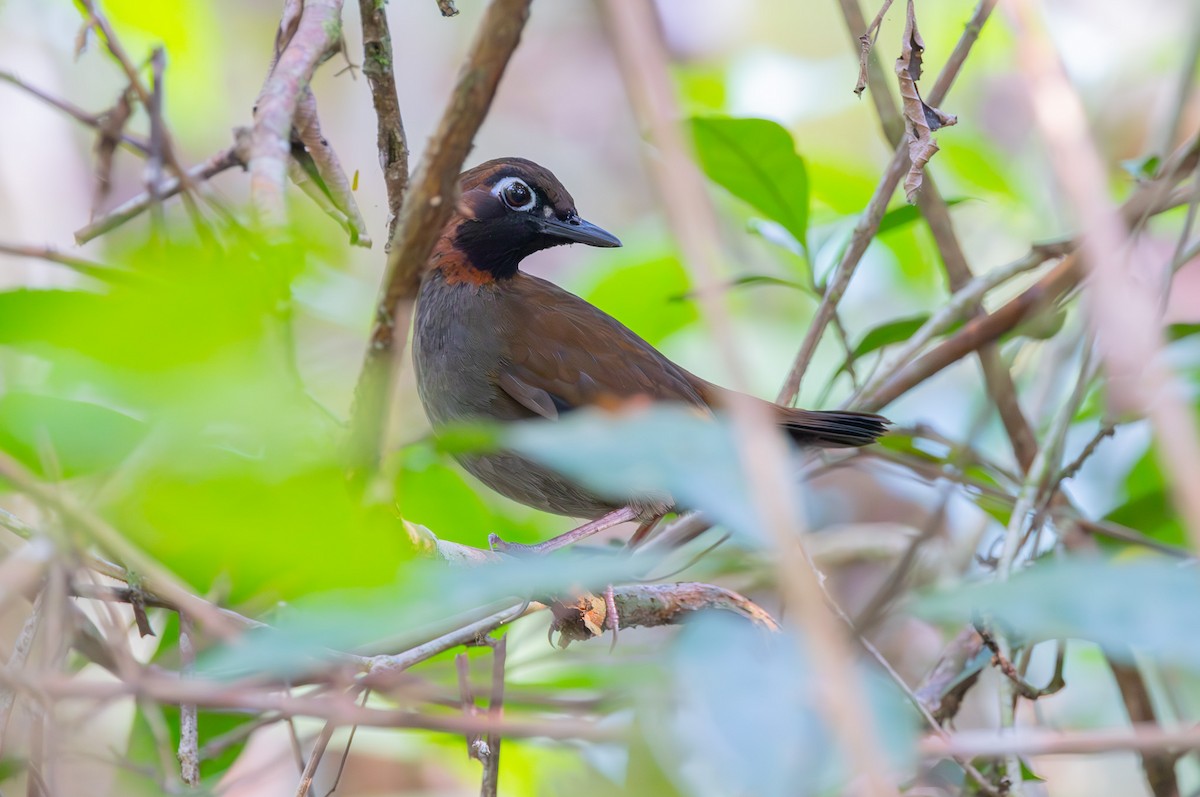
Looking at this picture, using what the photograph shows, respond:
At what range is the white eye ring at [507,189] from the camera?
3266 mm

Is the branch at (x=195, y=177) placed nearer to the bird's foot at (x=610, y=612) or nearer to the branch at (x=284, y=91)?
the branch at (x=284, y=91)

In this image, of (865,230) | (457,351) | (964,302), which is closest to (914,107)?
(865,230)

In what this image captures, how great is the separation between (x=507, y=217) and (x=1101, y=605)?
267cm

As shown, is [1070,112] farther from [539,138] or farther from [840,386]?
[539,138]

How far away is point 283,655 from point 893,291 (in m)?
3.73

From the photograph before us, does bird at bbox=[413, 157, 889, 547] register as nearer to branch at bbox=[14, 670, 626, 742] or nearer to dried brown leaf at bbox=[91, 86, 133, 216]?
dried brown leaf at bbox=[91, 86, 133, 216]

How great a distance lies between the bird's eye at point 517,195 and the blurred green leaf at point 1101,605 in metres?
2.61

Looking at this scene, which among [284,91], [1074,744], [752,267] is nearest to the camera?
[1074,744]

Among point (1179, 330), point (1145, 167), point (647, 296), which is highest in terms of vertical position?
point (1145, 167)

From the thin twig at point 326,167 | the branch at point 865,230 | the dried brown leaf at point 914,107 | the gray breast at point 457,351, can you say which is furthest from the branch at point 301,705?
the gray breast at point 457,351

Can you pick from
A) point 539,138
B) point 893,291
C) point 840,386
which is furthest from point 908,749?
point 539,138

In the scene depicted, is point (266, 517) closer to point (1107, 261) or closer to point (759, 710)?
point (759, 710)

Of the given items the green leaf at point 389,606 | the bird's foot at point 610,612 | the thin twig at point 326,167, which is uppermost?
the thin twig at point 326,167

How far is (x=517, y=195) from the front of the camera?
328cm
